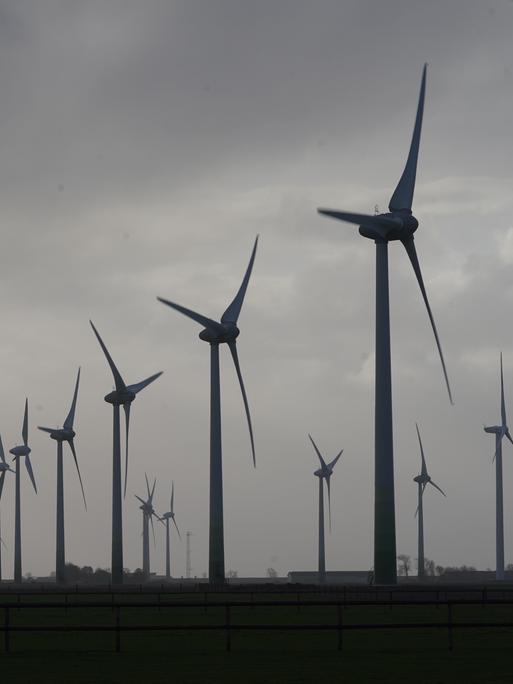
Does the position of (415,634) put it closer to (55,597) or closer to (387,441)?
(387,441)

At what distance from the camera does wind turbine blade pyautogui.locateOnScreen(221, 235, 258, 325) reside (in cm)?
11056

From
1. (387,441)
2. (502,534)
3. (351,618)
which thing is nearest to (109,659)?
(351,618)

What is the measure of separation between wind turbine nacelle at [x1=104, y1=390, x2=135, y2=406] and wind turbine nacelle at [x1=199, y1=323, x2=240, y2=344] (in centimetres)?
1639

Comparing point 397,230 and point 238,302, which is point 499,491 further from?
point 397,230

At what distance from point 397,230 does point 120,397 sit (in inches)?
1831

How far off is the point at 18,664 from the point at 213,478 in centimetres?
7394

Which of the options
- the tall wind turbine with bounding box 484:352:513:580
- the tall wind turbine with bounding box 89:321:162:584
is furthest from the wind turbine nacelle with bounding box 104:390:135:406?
the tall wind turbine with bounding box 484:352:513:580

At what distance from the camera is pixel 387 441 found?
7850 centimetres

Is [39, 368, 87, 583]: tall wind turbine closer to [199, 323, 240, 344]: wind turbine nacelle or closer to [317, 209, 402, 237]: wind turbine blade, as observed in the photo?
[199, 323, 240, 344]: wind turbine nacelle

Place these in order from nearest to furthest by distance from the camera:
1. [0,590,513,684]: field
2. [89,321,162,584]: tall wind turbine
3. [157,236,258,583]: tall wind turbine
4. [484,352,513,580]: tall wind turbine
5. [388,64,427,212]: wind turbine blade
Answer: [0,590,513,684]: field < [388,64,427,212]: wind turbine blade < [157,236,258,583]: tall wind turbine < [89,321,162,584]: tall wind turbine < [484,352,513,580]: tall wind turbine

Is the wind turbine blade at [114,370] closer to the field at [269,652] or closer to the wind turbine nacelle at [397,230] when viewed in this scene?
the wind turbine nacelle at [397,230]

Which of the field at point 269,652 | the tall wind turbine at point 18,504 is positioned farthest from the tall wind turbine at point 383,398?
the tall wind turbine at point 18,504

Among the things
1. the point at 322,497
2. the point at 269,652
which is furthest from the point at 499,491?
the point at 269,652

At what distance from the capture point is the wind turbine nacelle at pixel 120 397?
125 metres
